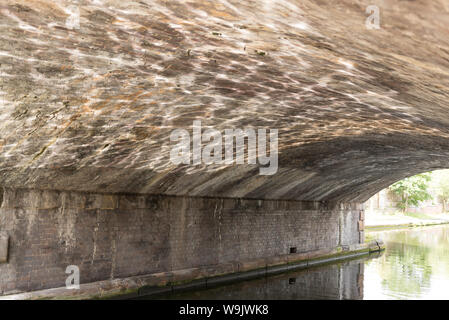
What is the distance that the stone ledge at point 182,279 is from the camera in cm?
959

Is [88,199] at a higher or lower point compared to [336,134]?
lower

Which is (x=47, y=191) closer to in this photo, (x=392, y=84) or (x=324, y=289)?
(x=392, y=84)

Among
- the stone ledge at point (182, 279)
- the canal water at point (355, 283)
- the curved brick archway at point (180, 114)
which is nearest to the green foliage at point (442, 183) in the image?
the canal water at point (355, 283)

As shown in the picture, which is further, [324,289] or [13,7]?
[324,289]

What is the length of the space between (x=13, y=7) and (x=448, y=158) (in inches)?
462

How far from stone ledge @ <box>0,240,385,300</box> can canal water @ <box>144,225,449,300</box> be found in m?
0.29

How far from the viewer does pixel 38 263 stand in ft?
30.2

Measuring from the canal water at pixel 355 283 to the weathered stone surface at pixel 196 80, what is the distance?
3.91m

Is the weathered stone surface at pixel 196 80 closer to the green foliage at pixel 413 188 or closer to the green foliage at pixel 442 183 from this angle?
the green foliage at pixel 413 188

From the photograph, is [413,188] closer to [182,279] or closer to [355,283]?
[355,283]

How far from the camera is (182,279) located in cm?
1223

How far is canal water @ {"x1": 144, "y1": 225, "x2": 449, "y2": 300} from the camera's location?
12.0 m

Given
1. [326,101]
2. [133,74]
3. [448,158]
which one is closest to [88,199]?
[133,74]

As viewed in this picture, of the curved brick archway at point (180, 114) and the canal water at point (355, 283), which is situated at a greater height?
the curved brick archway at point (180, 114)
